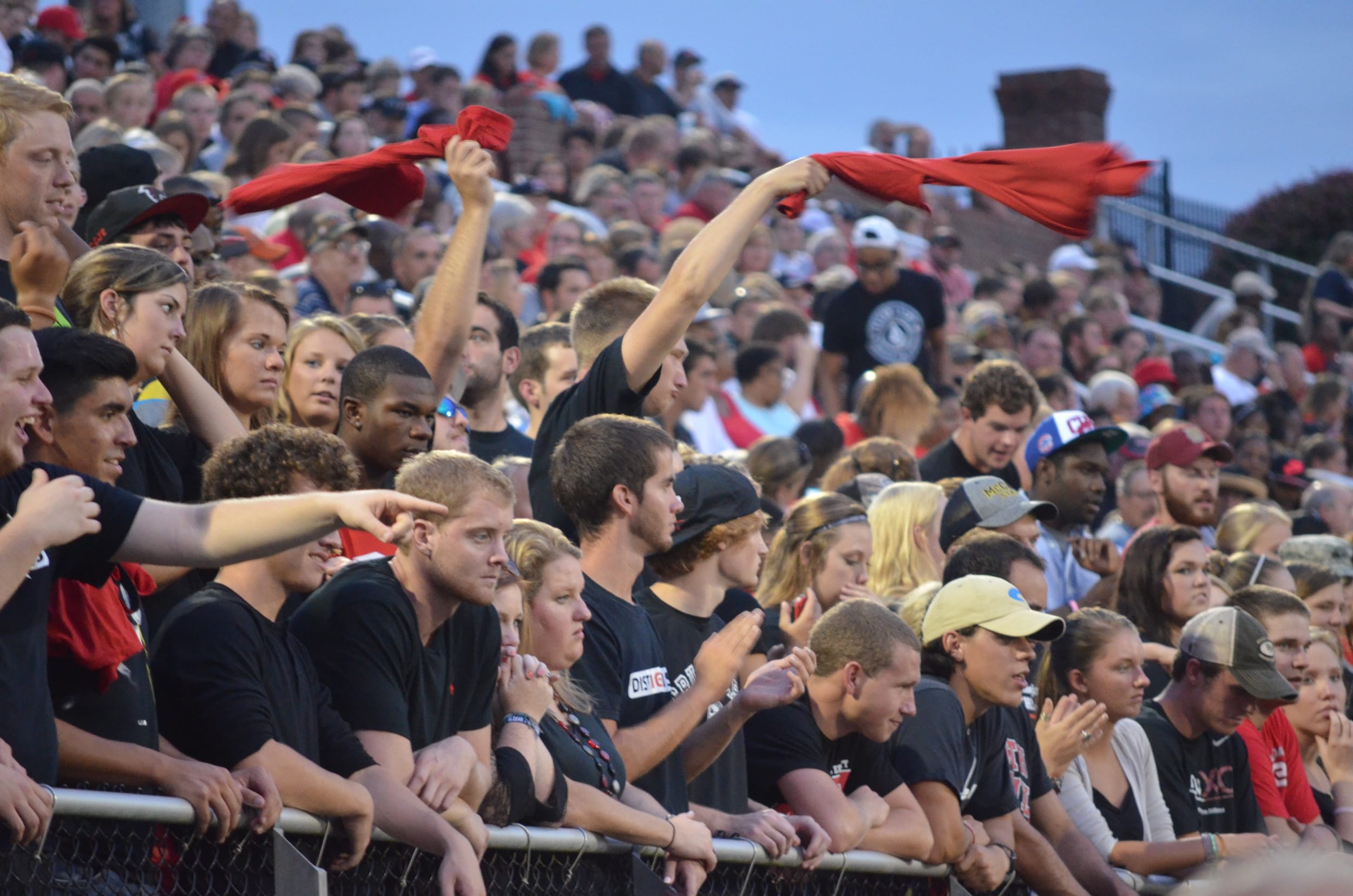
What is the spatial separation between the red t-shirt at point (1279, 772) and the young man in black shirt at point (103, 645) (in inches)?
188

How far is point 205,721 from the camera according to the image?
12.7ft

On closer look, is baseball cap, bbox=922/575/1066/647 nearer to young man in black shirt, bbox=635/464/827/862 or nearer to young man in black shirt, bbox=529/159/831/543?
young man in black shirt, bbox=635/464/827/862

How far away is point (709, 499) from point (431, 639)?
1.32 metres

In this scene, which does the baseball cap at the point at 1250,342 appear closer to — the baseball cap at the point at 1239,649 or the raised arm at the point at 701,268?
the baseball cap at the point at 1239,649

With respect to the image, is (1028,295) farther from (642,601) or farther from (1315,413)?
(642,601)

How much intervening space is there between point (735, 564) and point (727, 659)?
1.72 feet

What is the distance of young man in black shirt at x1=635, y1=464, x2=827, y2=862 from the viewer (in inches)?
203

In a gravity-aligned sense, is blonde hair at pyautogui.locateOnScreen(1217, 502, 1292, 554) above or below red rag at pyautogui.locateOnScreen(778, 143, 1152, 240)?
below

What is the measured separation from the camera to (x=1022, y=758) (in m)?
6.30

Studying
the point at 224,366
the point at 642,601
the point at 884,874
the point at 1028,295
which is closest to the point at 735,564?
the point at 642,601

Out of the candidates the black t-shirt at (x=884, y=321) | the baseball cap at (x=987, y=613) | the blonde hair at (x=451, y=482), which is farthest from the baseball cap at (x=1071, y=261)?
the blonde hair at (x=451, y=482)

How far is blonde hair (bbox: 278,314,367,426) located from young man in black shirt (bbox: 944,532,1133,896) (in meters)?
2.30

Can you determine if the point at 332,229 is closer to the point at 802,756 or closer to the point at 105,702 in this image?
the point at 802,756

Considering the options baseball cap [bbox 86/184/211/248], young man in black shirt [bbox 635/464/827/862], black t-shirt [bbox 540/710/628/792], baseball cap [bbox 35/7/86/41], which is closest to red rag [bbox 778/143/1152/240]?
young man in black shirt [bbox 635/464/827/862]
